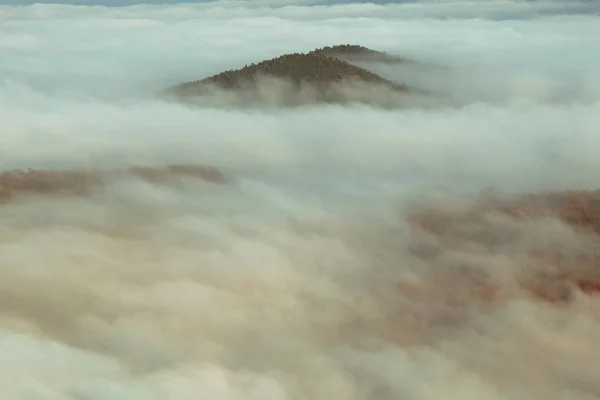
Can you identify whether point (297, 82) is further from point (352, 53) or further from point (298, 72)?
point (352, 53)

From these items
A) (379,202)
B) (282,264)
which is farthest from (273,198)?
(282,264)

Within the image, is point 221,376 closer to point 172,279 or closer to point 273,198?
point 172,279

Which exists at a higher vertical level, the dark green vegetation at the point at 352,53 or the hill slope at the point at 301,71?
the dark green vegetation at the point at 352,53

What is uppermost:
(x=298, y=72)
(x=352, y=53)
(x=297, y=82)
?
(x=352, y=53)

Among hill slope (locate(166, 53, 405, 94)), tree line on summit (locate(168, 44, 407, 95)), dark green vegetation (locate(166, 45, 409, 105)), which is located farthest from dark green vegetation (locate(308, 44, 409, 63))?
dark green vegetation (locate(166, 45, 409, 105))

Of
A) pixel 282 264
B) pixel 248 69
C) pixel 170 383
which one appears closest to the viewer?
pixel 170 383

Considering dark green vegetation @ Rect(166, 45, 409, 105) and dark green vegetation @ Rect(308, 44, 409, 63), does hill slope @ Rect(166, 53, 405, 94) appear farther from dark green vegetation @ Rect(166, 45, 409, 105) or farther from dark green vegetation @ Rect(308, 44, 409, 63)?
dark green vegetation @ Rect(308, 44, 409, 63)

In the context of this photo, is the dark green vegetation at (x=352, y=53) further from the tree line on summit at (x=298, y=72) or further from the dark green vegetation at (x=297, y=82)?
the dark green vegetation at (x=297, y=82)

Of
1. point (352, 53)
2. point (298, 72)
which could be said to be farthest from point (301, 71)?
point (352, 53)

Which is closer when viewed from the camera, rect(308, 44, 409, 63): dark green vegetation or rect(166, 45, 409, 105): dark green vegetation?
rect(166, 45, 409, 105): dark green vegetation

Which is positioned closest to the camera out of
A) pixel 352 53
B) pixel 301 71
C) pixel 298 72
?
pixel 301 71

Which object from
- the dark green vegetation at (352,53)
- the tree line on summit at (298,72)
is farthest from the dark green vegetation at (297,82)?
the dark green vegetation at (352,53)
